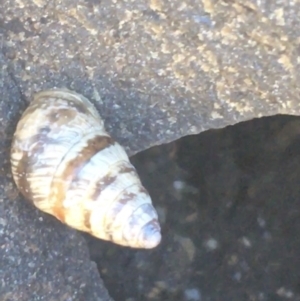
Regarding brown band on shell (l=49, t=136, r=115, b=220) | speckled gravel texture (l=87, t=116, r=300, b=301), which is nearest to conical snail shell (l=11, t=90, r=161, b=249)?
brown band on shell (l=49, t=136, r=115, b=220)

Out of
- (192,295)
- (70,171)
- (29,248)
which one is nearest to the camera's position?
(70,171)

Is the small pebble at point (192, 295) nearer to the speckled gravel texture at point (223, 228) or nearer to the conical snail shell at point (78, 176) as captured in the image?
the speckled gravel texture at point (223, 228)

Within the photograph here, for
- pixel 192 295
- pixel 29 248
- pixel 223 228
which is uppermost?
pixel 29 248

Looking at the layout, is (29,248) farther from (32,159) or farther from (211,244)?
(211,244)

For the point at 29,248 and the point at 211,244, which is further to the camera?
the point at 211,244

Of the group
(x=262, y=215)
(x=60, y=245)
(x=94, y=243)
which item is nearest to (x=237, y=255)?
(x=262, y=215)

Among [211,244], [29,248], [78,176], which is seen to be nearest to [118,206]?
[78,176]

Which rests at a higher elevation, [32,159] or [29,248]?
[32,159]

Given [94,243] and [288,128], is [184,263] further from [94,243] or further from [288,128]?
[288,128]
